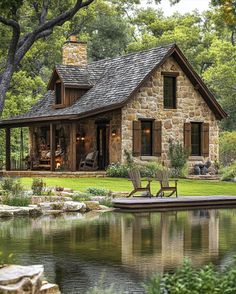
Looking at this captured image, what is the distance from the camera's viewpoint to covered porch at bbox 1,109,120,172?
33.5 m

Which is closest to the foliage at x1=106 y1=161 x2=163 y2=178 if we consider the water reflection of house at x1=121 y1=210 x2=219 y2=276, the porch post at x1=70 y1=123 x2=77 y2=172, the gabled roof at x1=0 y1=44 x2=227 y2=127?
the porch post at x1=70 y1=123 x2=77 y2=172

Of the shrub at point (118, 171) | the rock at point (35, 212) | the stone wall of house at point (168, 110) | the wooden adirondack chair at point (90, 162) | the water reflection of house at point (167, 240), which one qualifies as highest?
the stone wall of house at point (168, 110)

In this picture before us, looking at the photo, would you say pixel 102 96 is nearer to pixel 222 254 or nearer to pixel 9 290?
pixel 222 254

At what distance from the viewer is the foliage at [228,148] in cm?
4277

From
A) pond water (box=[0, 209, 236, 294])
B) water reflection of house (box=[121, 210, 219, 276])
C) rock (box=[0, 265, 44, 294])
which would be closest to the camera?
rock (box=[0, 265, 44, 294])

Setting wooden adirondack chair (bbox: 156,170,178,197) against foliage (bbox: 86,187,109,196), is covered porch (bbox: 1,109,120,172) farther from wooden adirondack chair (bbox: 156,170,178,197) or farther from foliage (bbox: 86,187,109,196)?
wooden adirondack chair (bbox: 156,170,178,197)

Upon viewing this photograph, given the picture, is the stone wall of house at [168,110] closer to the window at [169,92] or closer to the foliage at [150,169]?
the window at [169,92]

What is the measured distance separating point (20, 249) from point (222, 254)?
3544 mm

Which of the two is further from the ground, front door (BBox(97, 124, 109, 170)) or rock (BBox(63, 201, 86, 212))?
front door (BBox(97, 124, 109, 170))

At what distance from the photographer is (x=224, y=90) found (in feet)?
166

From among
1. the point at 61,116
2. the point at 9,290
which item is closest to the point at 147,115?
the point at 61,116

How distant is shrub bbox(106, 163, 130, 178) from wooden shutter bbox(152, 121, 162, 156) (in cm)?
214

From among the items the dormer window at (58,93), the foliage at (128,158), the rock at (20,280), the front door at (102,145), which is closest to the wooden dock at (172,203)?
the foliage at (128,158)

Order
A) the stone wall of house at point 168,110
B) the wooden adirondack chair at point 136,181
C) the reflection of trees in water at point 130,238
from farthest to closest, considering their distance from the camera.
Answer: the stone wall of house at point 168,110 → the wooden adirondack chair at point 136,181 → the reflection of trees in water at point 130,238
